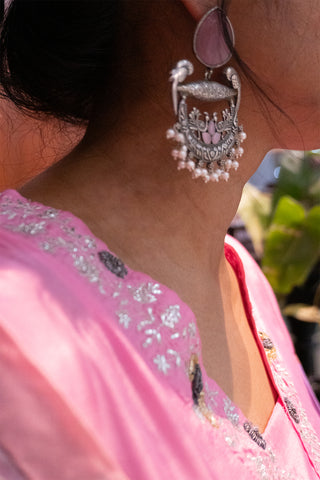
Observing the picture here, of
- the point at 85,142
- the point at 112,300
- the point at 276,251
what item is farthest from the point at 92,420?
the point at 276,251

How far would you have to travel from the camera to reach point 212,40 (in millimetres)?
740

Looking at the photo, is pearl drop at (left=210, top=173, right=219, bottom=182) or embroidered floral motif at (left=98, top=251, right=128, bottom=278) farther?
pearl drop at (left=210, top=173, right=219, bottom=182)

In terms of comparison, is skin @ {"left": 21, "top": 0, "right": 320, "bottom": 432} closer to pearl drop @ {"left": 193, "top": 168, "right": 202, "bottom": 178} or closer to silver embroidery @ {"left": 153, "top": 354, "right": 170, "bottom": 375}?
pearl drop @ {"left": 193, "top": 168, "right": 202, "bottom": 178}

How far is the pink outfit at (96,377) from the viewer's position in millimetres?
524

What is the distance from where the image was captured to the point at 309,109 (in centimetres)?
85

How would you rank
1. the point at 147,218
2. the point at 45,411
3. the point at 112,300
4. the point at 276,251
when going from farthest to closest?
the point at 276,251, the point at 147,218, the point at 112,300, the point at 45,411

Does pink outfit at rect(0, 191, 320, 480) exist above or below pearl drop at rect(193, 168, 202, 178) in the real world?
below

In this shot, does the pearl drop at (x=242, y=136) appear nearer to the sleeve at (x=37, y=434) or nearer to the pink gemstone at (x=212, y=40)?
the pink gemstone at (x=212, y=40)

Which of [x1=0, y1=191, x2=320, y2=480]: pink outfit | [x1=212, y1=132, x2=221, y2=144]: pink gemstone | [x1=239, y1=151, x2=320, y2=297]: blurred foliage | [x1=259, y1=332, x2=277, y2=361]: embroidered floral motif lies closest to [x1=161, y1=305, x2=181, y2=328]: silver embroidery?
[x1=0, y1=191, x2=320, y2=480]: pink outfit

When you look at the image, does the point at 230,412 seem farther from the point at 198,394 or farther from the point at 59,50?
the point at 59,50

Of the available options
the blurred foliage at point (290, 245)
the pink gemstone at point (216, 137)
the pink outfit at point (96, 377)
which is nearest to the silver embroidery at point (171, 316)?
the pink outfit at point (96, 377)

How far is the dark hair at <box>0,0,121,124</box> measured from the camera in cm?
76

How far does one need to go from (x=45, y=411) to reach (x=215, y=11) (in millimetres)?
519

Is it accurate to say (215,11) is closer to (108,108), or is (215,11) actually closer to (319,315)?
(108,108)
